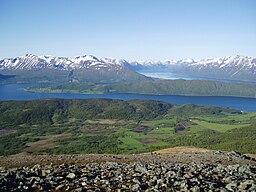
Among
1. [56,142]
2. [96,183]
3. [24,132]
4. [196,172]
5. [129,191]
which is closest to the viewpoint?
[129,191]

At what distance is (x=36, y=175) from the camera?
72.8 ft

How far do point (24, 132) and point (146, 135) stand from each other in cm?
5848

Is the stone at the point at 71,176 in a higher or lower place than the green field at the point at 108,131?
higher

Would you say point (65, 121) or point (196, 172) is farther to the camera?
point (65, 121)

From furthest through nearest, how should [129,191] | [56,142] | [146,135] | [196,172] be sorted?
[146,135] < [56,142] < [196,172] < [129,191]

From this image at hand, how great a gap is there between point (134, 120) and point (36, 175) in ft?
527

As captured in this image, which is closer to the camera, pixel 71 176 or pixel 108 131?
pixel 71 176

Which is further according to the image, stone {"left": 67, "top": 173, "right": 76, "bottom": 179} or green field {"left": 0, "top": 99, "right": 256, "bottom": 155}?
green field {"left": 0, "top": 99, "right": 256, "bottom": 155}

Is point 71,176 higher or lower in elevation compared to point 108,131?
higher

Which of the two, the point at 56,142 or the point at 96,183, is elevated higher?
the point at 96,183

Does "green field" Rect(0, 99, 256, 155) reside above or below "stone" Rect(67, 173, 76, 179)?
below

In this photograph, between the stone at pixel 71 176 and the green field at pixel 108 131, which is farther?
the green field at pixel 108 131

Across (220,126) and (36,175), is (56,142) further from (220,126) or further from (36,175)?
(36,175)

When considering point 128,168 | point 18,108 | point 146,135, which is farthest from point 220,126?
point 128,168
